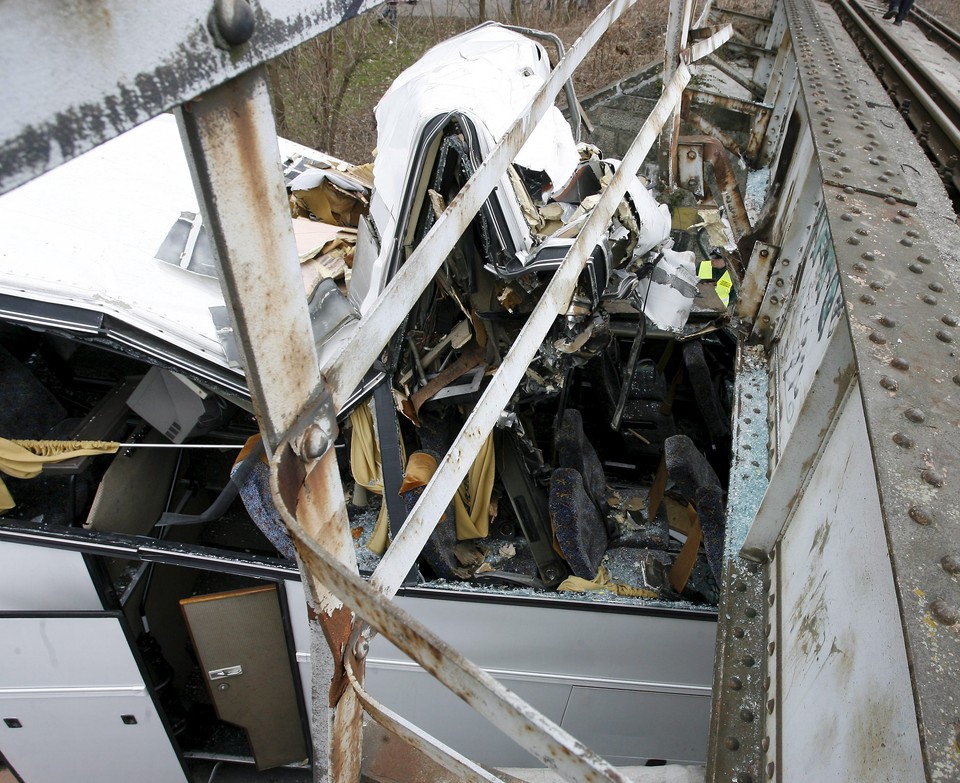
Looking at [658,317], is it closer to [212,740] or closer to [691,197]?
[691,197]

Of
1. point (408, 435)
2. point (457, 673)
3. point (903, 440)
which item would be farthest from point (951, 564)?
point (408, 435)

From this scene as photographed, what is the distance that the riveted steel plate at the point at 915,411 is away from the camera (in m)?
0.84

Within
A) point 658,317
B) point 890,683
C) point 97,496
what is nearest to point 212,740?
point 97,496

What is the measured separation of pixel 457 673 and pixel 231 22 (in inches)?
31.9

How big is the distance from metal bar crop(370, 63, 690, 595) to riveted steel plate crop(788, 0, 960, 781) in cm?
64

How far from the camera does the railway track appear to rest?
291 cm

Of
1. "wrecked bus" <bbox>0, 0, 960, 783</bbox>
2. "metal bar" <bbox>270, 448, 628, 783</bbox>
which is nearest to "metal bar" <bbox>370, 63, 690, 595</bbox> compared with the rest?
"wrecked bus" <bbox>0, 0, 960, 783</bbox>

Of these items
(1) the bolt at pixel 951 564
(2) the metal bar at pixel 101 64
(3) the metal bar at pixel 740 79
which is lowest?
(3) the metal bar at pixel 740 79

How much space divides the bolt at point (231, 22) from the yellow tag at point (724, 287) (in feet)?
13.6

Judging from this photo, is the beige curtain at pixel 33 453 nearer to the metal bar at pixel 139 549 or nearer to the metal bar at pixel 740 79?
the metal bar at pixel 139 549

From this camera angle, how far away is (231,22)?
69 centimetres

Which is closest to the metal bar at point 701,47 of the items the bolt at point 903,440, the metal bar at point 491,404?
the metal bar at point 491,404

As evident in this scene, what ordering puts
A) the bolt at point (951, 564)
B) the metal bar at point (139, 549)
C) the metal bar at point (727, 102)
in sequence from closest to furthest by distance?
the bolt at point (951, 564) → the metal bar at point (139, 549) → the metal bar at point (727, 102)

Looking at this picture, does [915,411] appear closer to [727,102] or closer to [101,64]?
[101,64]
